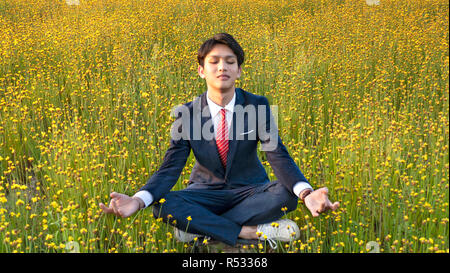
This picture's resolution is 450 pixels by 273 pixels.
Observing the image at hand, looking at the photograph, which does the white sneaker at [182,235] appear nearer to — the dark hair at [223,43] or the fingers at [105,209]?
the fingers at [105,209]

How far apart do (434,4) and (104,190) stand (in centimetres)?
946

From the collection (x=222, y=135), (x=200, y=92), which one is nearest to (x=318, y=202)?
(x=222, y=135)

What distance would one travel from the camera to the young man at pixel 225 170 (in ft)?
10.00

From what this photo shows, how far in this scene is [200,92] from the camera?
5.72 metres

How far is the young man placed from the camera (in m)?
3.05

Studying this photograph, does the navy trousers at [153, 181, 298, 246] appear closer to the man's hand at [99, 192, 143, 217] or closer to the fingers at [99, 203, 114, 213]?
the man's hand at [99, 192, 143, 217]

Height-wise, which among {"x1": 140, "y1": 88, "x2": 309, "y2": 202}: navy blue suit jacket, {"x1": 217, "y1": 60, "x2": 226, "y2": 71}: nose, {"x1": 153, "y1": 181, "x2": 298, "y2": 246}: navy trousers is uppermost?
{"x1": 217, "y1": 60, "x2": 226, "y2": 71}: nose

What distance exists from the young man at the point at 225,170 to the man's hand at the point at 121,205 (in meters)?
0.12

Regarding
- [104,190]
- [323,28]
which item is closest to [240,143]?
[104,190]

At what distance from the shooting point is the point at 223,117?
3.17m

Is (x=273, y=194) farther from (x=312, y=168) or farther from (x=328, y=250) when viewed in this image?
(x=312, y=168)

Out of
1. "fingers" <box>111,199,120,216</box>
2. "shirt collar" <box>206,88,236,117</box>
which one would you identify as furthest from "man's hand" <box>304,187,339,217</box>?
"fingers" <box>111,199,120,216</box>

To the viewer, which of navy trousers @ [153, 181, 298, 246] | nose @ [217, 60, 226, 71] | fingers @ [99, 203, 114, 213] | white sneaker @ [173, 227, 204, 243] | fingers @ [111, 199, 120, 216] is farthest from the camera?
white sneaker @ [173, 227, 204, 243]

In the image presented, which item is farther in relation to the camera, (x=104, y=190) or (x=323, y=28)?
(x=323, y=28)
